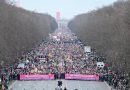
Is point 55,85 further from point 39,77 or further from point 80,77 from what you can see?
point 80,77

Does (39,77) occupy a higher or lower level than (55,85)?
higher

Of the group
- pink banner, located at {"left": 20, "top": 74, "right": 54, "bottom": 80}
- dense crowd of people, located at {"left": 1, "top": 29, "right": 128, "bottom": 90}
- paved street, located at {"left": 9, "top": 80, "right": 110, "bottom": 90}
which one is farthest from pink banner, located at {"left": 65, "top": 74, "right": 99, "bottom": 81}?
pink banner, located at {"left": 20, "top": 74, "right": 54, "bottom": 80}

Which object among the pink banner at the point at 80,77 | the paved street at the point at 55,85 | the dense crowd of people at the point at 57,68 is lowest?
the paved street at the point at 55,85

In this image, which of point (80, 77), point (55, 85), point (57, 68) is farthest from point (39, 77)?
point (57, 68)

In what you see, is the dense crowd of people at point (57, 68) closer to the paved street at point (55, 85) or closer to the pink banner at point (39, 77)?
the pink banner at point (39, 77)

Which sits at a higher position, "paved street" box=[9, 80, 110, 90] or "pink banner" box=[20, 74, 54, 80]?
"pink banner" box=[20, 74, 54, 80]

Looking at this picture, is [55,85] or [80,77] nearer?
[55,85]

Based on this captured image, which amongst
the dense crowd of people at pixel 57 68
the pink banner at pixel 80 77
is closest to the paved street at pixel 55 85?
the pink banner at pixel 80 77

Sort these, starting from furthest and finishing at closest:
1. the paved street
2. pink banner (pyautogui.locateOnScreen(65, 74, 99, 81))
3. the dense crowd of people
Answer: pink banner (pyautogui.locateOnScreen(65, 74, 99, 81)) < the dense crowd of people < the paved street

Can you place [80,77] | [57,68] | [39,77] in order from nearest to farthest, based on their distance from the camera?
[39,77] → [80,77] → [57,68]

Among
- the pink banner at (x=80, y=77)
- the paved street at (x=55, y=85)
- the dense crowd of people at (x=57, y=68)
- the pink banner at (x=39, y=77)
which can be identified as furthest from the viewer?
the pink banner at (x=80, y=77)

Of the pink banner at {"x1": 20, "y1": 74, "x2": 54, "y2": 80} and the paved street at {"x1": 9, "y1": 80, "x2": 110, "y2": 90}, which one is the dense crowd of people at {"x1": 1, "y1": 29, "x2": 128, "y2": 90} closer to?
the pink banner at {"x1": 20, "y1": 74, "x2": 54, "y2": 80}

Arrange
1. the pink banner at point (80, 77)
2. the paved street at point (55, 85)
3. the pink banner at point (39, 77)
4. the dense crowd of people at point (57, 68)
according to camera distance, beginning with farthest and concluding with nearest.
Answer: the pink banner at point (80, 77) < the pink banner at point (39, 77) < the dense crowd of people at point (57, 68) < the paved street at point (55, 85)

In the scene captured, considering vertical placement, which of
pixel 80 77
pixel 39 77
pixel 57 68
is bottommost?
pixel 80 77
